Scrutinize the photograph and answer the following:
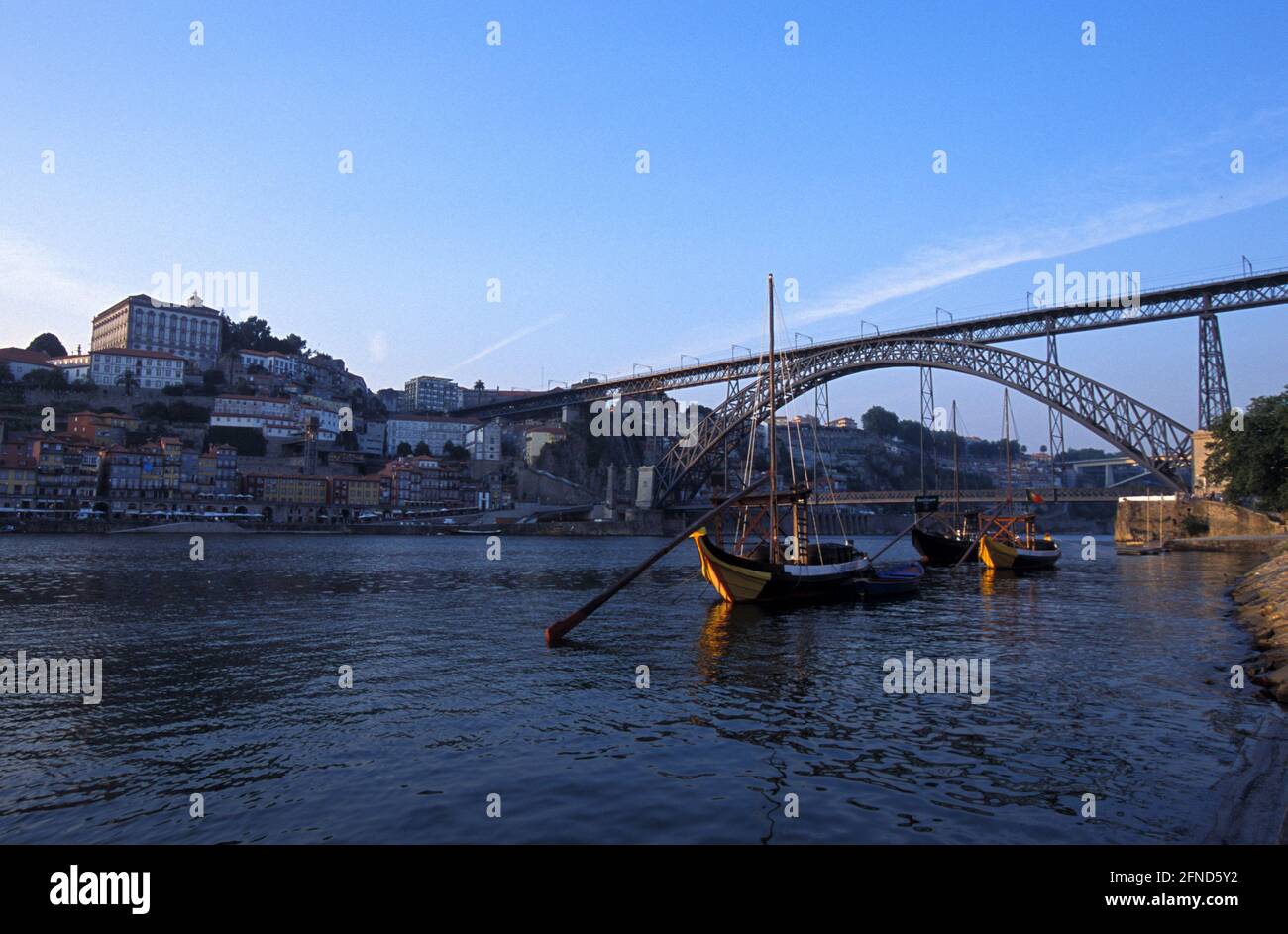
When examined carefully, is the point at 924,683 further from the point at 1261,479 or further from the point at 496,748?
the point at 1261,479

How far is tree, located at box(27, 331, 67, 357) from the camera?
118 m

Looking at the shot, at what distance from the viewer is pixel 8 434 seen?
274 feet

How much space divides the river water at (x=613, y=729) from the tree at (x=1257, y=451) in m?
29.6

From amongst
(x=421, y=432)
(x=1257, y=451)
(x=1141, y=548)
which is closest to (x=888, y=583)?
(x=1257, y=451)

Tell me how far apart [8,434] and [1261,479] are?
108 m

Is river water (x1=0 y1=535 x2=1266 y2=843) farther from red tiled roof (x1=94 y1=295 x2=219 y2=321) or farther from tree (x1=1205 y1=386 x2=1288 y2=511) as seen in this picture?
red tiled roof (x1=94 y1=295 x2=219 y2=321)

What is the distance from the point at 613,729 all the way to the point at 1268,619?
647 inches

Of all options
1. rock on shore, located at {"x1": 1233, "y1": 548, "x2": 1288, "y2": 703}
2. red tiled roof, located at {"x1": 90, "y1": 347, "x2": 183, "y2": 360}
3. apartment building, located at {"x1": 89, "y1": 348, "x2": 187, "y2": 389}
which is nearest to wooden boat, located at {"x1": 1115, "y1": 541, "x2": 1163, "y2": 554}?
rock on shore, located at {"x1": 1233, "y1": 548, "x2": 1288, "y2": 703}

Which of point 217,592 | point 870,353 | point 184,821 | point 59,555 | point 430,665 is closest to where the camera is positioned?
point 184,821

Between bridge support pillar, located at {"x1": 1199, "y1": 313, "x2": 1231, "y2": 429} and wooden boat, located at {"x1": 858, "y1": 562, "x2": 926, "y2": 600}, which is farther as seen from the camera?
bridge support pillar, located at {"x1": 1199, "y1": 313, "x2": 1231, "y2": 429}

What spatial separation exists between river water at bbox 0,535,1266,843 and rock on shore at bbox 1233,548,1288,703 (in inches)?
21.1

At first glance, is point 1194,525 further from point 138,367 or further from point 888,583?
point 138,367

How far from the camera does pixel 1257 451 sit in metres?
43.6
